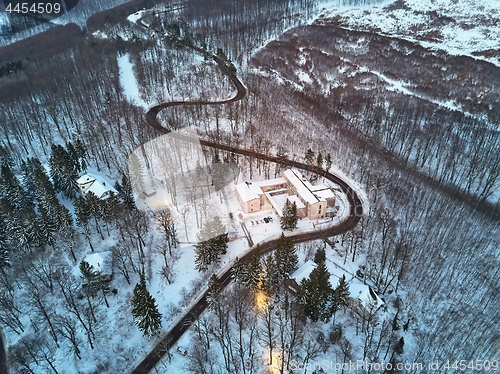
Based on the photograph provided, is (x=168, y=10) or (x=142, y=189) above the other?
(x=168, y=10)

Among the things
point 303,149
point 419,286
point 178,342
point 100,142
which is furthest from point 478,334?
point 100,142

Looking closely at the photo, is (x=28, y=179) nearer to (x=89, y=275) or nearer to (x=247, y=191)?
(x=89, y=275)

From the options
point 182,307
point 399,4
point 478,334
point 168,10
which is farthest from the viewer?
point 168,10

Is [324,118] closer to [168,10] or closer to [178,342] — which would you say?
[178,342]

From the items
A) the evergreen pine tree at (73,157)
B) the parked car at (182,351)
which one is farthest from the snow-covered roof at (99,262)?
the evergreen pine tree at (73,157)

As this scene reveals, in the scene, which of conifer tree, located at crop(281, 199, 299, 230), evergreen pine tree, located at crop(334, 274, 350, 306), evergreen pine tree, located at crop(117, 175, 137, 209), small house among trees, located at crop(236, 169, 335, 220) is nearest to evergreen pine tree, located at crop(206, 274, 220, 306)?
evergreen pine tree, located at crop(334, 274, 350, 306)

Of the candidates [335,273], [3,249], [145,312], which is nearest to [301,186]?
[335,273]

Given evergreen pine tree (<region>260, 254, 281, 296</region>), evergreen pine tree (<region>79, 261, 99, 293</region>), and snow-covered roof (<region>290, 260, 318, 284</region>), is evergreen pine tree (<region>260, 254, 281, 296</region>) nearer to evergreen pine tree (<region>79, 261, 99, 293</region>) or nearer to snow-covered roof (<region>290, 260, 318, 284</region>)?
snow-covered roof (<region>290, 260, 318, 284</region>)

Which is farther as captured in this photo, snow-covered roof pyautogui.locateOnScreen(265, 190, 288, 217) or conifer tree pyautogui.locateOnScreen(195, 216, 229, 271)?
snow-covered roof pyautogui.locateOnScreen(265, 190, 288, 217)
